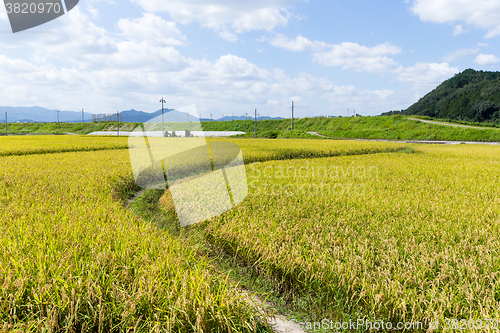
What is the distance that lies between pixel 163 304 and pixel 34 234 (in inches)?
88.4

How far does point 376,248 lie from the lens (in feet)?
11.5

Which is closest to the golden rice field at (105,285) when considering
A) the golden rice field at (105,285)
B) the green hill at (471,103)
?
the golden rice field at (105,285)

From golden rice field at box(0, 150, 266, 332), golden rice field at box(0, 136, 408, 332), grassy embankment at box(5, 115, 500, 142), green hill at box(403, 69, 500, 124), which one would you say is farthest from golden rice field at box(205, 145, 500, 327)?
green hill at box(403, 69, 500, 124)

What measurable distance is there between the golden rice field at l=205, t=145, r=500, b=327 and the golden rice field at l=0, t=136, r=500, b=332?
0.02 m

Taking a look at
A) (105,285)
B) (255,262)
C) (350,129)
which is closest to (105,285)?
(105,285)

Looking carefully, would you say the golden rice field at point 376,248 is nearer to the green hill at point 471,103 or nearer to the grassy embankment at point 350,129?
the grassy embankment at point 350,129

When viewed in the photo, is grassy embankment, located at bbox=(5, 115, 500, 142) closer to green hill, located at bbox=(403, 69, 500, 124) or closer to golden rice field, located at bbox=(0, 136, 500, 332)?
green hill, located at bbox=(403, 69, 500, 124)

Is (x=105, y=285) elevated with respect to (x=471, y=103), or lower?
lower

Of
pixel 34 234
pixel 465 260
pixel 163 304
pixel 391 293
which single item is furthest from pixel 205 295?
pixel 465 260

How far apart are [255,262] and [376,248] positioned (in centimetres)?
153

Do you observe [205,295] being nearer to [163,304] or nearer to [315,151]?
[163,304]

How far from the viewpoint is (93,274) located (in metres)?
2.53

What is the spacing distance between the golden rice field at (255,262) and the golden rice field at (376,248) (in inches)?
0.8

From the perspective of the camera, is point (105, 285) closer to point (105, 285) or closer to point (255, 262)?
point (105, 285)
